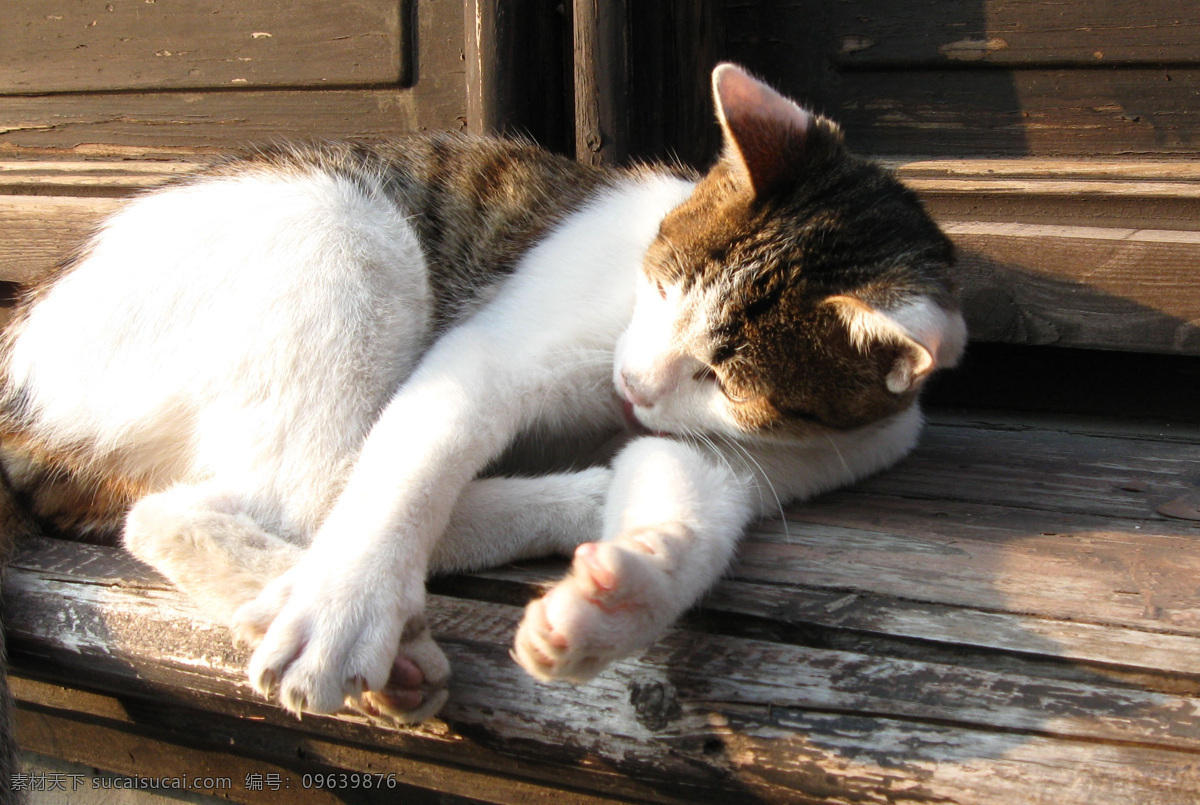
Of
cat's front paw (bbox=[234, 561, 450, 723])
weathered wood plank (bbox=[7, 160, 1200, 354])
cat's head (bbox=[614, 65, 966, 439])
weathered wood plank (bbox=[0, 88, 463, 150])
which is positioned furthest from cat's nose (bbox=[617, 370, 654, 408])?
weathered wood plank (bbox=[0, 88, 463, 150])

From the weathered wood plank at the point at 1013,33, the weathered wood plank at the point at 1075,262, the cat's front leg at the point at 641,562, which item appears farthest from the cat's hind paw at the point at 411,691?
the weathered wood plank at the point at 1013,33

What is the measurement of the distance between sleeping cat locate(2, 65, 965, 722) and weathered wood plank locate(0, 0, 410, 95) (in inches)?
48.4

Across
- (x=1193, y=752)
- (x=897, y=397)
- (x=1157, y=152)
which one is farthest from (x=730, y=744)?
(x=1157, y=152)

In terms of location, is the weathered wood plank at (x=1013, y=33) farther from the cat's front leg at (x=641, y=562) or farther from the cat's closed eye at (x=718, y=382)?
the cat's front leg at (x=641, y=562)

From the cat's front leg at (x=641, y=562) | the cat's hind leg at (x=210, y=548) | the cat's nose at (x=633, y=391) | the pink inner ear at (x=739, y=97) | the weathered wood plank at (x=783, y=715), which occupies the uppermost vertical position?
the pink inner ear at (x=739, y=97)

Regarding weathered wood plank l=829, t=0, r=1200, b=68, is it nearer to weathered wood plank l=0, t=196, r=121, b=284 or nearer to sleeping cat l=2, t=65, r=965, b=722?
sleeping cat l=2, t=65, r=965, b=722

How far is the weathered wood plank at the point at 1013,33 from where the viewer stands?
7.57 ft

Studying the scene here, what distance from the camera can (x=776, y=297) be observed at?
5.03 feet

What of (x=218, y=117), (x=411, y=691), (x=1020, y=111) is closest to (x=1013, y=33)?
(x=1020, y=111)

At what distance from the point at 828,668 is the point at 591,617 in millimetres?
401

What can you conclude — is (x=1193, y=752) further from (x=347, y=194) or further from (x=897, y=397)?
(x=347, y=194)

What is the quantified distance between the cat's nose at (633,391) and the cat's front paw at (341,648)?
1.92ft

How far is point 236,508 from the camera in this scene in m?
1.48

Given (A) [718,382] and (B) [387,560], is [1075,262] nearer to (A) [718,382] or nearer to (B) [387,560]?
(A) [718,382]
